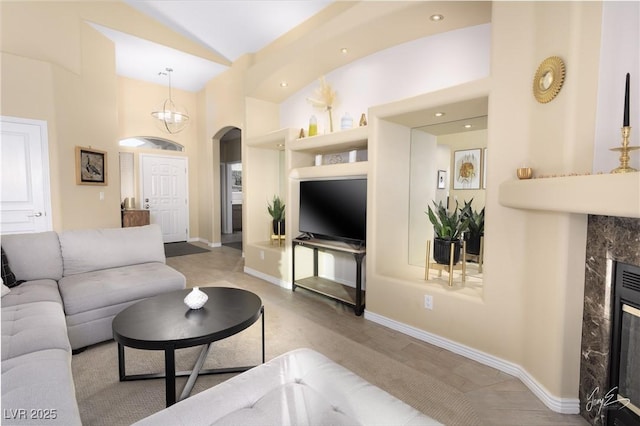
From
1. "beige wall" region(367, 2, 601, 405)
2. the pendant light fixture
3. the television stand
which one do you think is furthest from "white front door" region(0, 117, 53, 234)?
"beige wall" region(367, 2, 601, 405)

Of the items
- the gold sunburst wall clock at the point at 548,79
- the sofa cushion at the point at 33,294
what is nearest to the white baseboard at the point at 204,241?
the sofa cushion at the point at 33,294

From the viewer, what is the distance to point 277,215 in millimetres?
4586

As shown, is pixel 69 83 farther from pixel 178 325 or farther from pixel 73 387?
pixel 73 387

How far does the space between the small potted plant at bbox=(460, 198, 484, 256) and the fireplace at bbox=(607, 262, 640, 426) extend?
1.12m

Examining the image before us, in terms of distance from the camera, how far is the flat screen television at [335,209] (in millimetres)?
3207

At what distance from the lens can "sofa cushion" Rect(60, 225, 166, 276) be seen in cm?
283

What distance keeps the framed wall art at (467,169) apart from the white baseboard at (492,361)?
135cm

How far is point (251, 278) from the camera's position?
175 inches

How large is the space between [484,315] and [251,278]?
3139mm

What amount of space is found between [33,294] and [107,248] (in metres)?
0.85

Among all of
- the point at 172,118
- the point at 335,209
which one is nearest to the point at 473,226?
the point at 335,209

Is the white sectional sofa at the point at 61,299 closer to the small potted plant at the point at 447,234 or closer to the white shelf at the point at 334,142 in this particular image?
the white shelf at the point at 334,142

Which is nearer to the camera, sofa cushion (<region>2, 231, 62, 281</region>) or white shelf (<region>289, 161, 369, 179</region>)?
sofa cushion (<region>2, 231, 62, 281</region>)

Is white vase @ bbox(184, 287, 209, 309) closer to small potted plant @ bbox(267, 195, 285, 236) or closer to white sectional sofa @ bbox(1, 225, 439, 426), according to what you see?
white sectional sofa @ bbox(1, 225, 439, 426)
